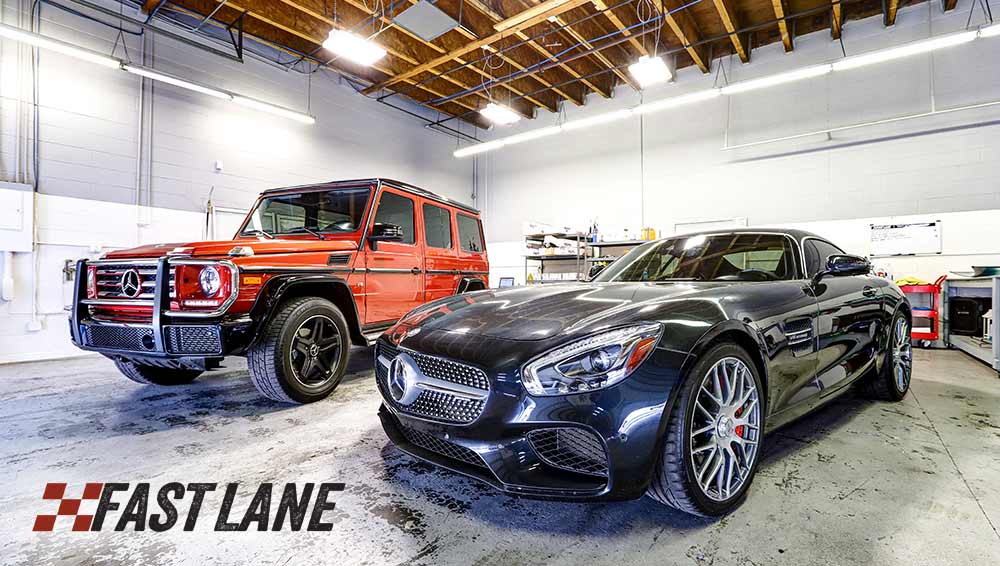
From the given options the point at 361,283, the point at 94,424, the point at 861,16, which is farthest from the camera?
the point at 861,16

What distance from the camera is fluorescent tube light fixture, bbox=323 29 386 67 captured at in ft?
16.9

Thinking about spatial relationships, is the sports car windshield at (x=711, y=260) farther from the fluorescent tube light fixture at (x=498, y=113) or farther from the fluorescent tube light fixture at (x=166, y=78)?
the fluorescent tube light fixture at (x=166, y=78)

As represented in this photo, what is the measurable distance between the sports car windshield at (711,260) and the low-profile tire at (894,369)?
1199mm

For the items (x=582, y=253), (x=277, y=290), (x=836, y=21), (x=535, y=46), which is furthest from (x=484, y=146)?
(x=277, y=290)

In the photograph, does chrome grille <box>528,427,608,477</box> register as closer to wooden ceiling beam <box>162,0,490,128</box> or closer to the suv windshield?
the suv windshield

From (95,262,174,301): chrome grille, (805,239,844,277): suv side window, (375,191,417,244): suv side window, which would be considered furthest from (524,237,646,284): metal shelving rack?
(95,262,174,301): chrome grille

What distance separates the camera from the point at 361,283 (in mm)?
3299

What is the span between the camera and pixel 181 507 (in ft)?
5.15

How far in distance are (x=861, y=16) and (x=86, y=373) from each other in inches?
452

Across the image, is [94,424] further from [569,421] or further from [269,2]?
[269,2]

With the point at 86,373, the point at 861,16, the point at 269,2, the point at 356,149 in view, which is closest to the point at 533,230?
the point at 356,149

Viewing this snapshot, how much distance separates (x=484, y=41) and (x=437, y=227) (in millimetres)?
3783

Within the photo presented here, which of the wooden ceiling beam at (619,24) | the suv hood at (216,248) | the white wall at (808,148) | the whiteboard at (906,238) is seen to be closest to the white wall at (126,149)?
the suv hood at (216,248)

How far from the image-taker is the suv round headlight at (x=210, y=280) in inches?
96.5
